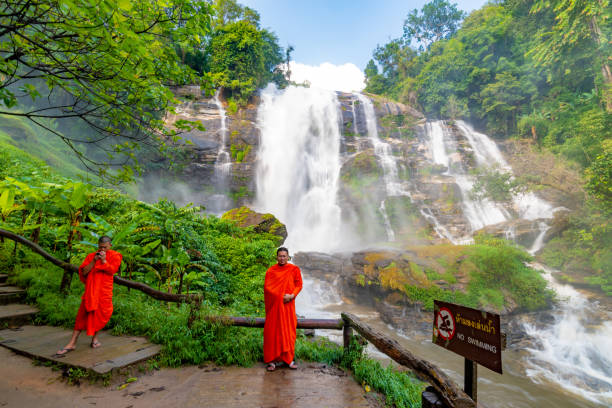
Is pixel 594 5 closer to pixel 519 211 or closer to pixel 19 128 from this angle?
pixel 519 211

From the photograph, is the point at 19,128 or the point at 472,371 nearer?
the point at 472,371

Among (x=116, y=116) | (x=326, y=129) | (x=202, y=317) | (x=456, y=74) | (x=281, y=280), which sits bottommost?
(x=202, y=317)

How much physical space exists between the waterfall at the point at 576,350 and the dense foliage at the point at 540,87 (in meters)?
2.32

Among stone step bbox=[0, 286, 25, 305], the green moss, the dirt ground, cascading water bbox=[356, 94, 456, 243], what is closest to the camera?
the dirt ground

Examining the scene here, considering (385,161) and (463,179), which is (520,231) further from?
(385,161)

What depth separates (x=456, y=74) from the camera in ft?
92.7

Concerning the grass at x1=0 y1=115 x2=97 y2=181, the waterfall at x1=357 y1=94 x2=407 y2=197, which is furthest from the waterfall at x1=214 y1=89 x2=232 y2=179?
the waterfall at x1=357 y1=94 x2=407 y2=197

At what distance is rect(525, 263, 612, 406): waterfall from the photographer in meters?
7.53

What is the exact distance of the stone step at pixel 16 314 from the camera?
392 cm

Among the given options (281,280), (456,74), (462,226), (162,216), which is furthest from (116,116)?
(456,74)

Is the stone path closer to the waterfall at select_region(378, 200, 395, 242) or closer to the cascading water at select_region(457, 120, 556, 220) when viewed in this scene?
the waterfall at select_region(378, 200, 395, 242)

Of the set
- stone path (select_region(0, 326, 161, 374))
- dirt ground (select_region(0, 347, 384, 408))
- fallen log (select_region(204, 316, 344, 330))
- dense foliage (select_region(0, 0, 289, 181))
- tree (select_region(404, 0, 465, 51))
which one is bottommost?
dirt ground (select_region(0, 347, 384, 408))

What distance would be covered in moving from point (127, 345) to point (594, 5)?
83.5 feet

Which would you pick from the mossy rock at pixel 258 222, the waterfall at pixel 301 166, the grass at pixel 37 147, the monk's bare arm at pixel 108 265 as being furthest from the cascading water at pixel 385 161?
the grass at pixel 37 147
